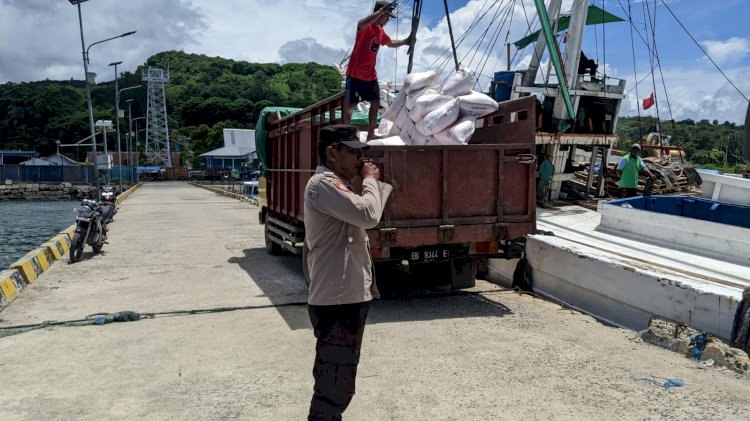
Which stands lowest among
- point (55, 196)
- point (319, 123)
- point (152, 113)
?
point (55, 196)

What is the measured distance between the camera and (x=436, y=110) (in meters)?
Answer: 7.02

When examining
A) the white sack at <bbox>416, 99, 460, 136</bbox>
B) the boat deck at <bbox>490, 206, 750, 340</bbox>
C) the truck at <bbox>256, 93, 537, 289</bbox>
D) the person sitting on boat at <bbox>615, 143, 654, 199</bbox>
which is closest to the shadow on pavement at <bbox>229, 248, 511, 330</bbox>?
the truck at <bbox>256, 93, 537, 289</bbox>

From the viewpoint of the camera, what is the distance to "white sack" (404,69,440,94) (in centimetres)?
738

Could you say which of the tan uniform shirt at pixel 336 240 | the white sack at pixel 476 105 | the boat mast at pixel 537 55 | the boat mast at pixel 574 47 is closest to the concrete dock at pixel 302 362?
the tan uniform shirt at pixel 336 240

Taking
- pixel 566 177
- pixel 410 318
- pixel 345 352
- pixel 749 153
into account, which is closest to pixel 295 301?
pixel 410 318

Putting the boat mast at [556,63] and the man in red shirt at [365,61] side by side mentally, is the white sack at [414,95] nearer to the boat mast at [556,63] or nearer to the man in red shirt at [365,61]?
the man in red shirt at [365,61]

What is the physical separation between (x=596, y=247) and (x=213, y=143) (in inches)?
3275

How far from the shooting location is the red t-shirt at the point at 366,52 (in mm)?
7153

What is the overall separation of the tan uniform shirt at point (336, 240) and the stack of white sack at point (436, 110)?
3922mm

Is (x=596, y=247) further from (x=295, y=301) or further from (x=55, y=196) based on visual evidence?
(x=55, y=196)

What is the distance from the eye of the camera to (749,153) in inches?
65.6

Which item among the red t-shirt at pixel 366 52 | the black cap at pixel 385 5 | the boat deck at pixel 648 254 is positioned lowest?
the boat deck at pixel 648 254

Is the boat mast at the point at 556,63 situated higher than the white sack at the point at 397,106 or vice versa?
the boat mast at the point at 556,63

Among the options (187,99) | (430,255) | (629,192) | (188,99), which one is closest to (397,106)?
(430,255)
